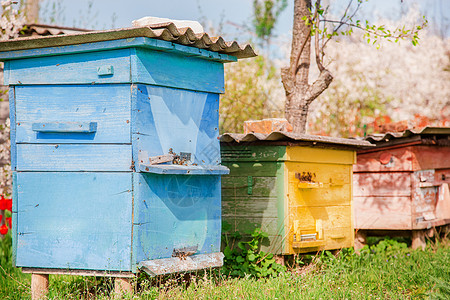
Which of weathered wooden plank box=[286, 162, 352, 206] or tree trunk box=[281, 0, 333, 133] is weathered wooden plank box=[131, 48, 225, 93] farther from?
tree trunk box=[281, 0, 333, 133]

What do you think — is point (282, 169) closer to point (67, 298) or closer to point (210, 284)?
point (210, 284)

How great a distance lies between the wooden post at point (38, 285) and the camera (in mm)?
4082

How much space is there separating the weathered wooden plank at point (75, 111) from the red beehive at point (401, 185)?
3.72m

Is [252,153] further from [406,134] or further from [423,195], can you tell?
[423,195]

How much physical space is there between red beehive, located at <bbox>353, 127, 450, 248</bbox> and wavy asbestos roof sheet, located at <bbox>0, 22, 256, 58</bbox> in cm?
305

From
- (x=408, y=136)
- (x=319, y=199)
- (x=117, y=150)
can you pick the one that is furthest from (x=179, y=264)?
(x=408, y=136)

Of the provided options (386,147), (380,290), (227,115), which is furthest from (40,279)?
(227,115)

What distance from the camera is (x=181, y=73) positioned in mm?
4094

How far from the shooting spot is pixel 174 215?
13.2ft

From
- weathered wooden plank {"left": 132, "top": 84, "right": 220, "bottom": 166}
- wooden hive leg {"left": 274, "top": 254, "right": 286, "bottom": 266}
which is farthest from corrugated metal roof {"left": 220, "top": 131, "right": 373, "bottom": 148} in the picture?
wooden hive leg {"left": 274, "top": 254, "right": 286, "bottom": 266}

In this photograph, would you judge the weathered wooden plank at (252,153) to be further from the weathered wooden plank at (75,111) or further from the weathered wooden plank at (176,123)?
the weathered wooden plank at (75,111)

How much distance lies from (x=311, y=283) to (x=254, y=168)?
1.23 meters

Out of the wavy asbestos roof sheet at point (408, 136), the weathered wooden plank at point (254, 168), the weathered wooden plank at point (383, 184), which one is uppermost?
the wavy asbestos roof sheet at point (408, 136)

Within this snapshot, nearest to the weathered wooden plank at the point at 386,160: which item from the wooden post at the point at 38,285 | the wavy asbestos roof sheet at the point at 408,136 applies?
the wavy asbestos roof sheet at the point at 408,136
